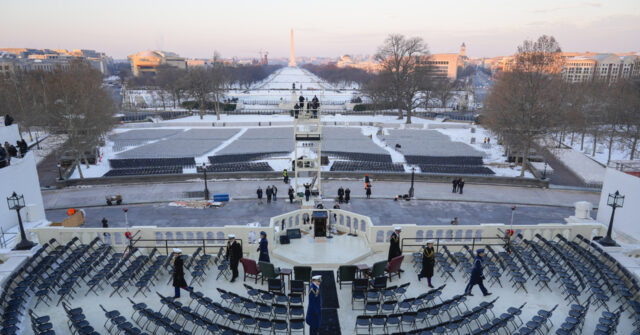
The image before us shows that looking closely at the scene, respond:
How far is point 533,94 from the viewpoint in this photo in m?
32.0

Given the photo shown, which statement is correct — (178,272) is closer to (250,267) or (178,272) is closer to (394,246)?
(250,267)

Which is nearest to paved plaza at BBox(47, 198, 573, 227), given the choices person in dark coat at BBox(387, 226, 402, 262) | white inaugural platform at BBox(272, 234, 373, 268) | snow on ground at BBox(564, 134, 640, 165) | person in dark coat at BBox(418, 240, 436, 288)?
white inaugural platform at BBox(272, 234, 373, 268)

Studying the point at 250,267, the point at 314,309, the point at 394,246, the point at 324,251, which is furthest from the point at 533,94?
the point at 314,309

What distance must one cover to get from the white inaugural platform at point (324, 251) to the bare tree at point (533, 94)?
900 inches

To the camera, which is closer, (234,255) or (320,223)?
(234,255)

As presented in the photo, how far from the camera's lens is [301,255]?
14453mm

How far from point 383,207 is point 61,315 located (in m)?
18.1

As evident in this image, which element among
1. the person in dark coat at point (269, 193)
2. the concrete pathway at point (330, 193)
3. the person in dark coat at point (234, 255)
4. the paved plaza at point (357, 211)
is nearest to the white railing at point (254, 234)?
the person in dark coat at point (234, 255)

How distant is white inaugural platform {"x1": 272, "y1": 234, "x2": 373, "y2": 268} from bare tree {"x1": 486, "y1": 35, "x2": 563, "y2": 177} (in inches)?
900

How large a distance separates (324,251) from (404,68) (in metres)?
50.0

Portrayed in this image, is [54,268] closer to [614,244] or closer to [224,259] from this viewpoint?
[224,259]

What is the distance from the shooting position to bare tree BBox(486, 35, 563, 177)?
3194 cm

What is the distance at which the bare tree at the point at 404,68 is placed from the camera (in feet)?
193

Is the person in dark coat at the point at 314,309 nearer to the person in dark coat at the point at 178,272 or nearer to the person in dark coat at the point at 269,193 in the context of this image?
the person in dark coat at the point at 178,272
